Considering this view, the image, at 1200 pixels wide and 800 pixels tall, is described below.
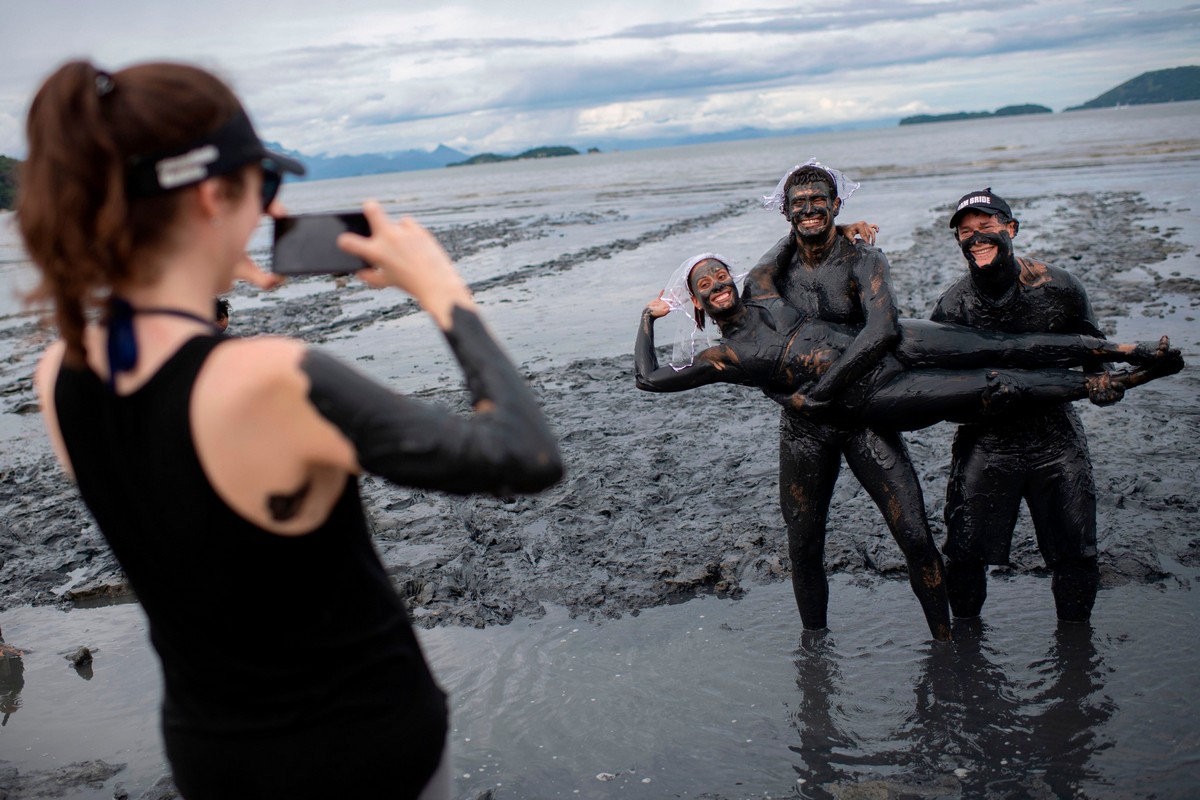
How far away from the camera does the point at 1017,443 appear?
4.68m

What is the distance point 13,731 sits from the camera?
16.2 feet

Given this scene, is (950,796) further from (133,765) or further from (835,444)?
(133,765)

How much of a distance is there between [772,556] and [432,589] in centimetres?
205

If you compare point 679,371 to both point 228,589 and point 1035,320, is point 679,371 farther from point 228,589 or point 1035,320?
point 228,589

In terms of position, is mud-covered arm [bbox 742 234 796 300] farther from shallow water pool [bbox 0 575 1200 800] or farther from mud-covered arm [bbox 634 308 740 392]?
shallow water pool [bbox 0 575 1200 800]

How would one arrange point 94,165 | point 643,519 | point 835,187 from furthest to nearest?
1. point 643,519
2. point 835,187
3. point 94,165

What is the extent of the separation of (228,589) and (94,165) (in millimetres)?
655

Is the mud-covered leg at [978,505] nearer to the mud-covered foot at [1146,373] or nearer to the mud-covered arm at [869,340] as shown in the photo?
the mud-covered foot at [1146,373]

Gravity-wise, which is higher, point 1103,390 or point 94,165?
point 94,165

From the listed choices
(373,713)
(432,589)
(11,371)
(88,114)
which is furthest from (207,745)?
(11,371)

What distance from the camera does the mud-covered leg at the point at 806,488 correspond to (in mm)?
4805

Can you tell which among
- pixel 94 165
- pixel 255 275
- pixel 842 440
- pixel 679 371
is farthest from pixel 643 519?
pixel 94 165

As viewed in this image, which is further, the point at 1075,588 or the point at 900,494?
the point at 1075,588

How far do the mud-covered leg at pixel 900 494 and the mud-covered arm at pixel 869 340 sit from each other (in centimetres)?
31
